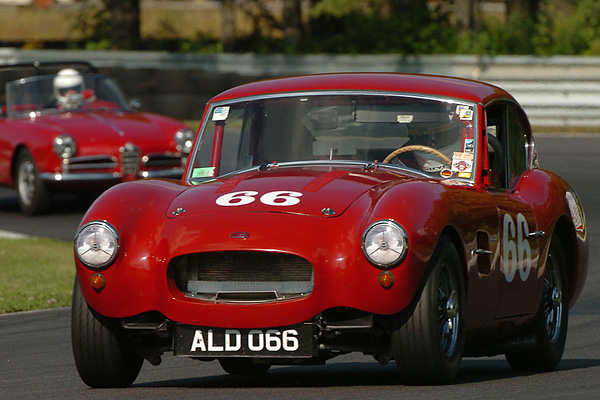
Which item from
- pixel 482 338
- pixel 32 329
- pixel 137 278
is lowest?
pixel 32 329

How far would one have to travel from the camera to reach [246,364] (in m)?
6.46

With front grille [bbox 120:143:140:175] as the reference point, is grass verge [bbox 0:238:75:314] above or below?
below

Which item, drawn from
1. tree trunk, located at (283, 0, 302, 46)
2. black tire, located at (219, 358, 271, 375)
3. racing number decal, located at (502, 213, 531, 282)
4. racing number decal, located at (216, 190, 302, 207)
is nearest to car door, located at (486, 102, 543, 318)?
racing number decal, located at (502, 213, 531, 282)

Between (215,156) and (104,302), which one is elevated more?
(215,156)

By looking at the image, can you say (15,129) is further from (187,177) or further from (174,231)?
(174,231)

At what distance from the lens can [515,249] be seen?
20.6ft

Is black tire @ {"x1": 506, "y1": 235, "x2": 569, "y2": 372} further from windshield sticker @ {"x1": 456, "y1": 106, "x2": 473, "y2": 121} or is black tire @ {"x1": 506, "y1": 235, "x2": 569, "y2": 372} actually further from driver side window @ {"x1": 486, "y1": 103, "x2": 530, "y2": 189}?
windshield sticker @ {"x1": 456, "y1": 106, "x2": 473, "y2": 121}

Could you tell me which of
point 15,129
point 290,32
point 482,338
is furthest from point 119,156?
point 290,32

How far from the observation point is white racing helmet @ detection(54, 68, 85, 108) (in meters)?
16.6

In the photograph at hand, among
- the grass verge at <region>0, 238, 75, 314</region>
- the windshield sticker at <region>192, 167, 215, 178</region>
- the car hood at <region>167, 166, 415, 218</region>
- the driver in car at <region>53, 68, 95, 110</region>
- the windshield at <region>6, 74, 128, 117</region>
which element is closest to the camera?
the car hood at <region>167, 166, 415, 218</region>

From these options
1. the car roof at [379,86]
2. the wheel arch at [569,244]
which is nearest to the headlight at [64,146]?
the car roof at [379,86]

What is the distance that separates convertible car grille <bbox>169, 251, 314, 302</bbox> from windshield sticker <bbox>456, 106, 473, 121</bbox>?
5.08ft

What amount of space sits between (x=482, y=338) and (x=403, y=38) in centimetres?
2649

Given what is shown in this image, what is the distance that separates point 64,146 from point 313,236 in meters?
10.3
